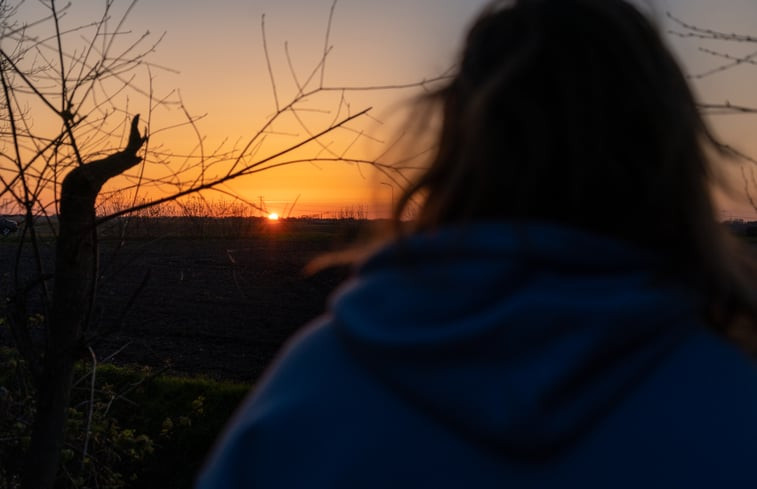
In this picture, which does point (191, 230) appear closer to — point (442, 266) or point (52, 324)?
point (52, 324)

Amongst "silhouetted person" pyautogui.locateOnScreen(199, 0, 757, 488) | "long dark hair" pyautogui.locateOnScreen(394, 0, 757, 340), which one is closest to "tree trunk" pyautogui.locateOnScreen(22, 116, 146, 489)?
"silhouetted person" pyautogui.locateOnScreen(199, 0, 757, 488)

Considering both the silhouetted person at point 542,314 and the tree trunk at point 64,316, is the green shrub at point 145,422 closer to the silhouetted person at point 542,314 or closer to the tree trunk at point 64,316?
the tree trunk at point 64,316

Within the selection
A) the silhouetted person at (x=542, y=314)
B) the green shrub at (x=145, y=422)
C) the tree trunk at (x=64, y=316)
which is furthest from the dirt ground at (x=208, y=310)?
the silhouetted person at (x=542, y=314)

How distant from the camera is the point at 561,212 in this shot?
81 cm

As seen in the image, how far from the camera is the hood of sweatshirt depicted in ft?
2.29

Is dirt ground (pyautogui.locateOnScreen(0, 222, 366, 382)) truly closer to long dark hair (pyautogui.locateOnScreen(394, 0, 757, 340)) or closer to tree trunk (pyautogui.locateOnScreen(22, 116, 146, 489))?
tree trunk (pyautogui.locateOnScreen(22, 116, 146, 489))

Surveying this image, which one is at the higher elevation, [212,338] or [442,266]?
[442,266]

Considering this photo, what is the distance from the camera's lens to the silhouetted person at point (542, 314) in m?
0.71

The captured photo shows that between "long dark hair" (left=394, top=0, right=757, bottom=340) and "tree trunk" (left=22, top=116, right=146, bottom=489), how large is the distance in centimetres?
181

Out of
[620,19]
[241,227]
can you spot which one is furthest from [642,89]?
[241,227]

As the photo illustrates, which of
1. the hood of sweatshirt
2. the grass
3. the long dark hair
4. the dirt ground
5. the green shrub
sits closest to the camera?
the hood of sweatshirt

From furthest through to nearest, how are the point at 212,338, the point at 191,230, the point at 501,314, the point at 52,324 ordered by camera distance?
1. the point at 212,338
2. the point at 191,230
3. the point at 52,324
4. the point at 501,314

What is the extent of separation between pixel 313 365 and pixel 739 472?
0.48 m

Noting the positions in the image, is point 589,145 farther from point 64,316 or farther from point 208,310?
point 208,310
